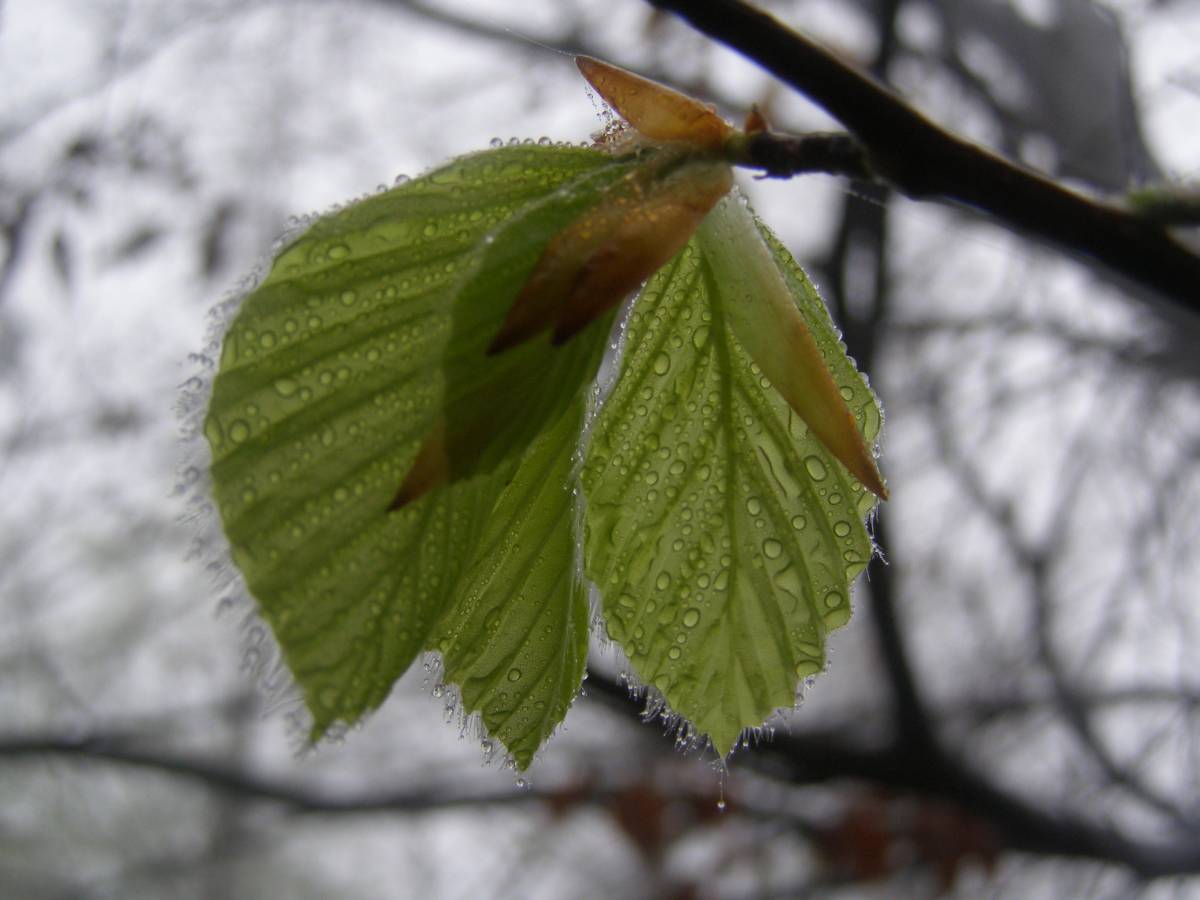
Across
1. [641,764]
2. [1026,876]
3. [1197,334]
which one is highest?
[1197,334]

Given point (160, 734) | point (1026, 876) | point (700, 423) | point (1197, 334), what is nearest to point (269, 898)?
point (160, 734)

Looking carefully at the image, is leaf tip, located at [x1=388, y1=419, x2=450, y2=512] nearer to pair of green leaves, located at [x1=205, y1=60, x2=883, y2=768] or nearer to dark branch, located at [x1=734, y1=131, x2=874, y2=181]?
pair of green leaves, located at [x1=205, y1=60, x2=883, y2=768]

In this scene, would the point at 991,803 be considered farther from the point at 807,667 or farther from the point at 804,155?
the point at 804,155

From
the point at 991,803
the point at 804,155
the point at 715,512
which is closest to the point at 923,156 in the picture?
the point at 804,155

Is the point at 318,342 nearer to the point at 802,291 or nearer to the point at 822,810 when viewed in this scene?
the point at 802,291

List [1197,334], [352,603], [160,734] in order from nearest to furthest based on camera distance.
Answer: [352,603] → [1197,334] → [160,734]

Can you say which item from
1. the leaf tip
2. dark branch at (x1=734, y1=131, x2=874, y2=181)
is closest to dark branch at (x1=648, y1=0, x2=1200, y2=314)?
dark branch at (x1=734, y1=131, x2=874, y2=181)
